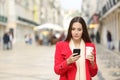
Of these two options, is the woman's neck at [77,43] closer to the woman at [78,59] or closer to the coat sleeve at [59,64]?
the woman at [78,59]

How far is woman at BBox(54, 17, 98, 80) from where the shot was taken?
385cm

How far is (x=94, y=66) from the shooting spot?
3941mm

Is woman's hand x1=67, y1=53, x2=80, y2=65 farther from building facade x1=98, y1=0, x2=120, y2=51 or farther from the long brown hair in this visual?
building facade x1=98, y1=0, x2=120, y2=51

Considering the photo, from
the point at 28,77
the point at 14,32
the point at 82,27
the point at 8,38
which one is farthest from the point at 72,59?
the point at 14,32

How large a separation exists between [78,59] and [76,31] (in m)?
0.30

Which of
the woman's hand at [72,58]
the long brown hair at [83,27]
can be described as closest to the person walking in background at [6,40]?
the long brown hair at [83,27]

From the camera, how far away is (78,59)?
150 inches

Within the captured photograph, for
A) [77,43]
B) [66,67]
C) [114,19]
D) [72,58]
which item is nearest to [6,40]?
[114,19]

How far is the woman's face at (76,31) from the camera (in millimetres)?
3930

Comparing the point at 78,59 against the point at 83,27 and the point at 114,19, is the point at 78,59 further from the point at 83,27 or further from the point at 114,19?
the point at 114,19

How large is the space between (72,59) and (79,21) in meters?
0.46

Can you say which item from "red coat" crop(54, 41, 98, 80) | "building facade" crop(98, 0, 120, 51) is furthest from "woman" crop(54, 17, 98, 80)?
"building facade" crop(98, 0, 120, 51)

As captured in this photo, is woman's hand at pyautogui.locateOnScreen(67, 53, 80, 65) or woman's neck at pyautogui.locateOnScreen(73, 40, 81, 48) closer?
woman's hand at pyautogui.locateOnScreen(67, 53, 80, 65)

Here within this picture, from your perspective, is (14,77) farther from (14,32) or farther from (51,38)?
(14,32)
